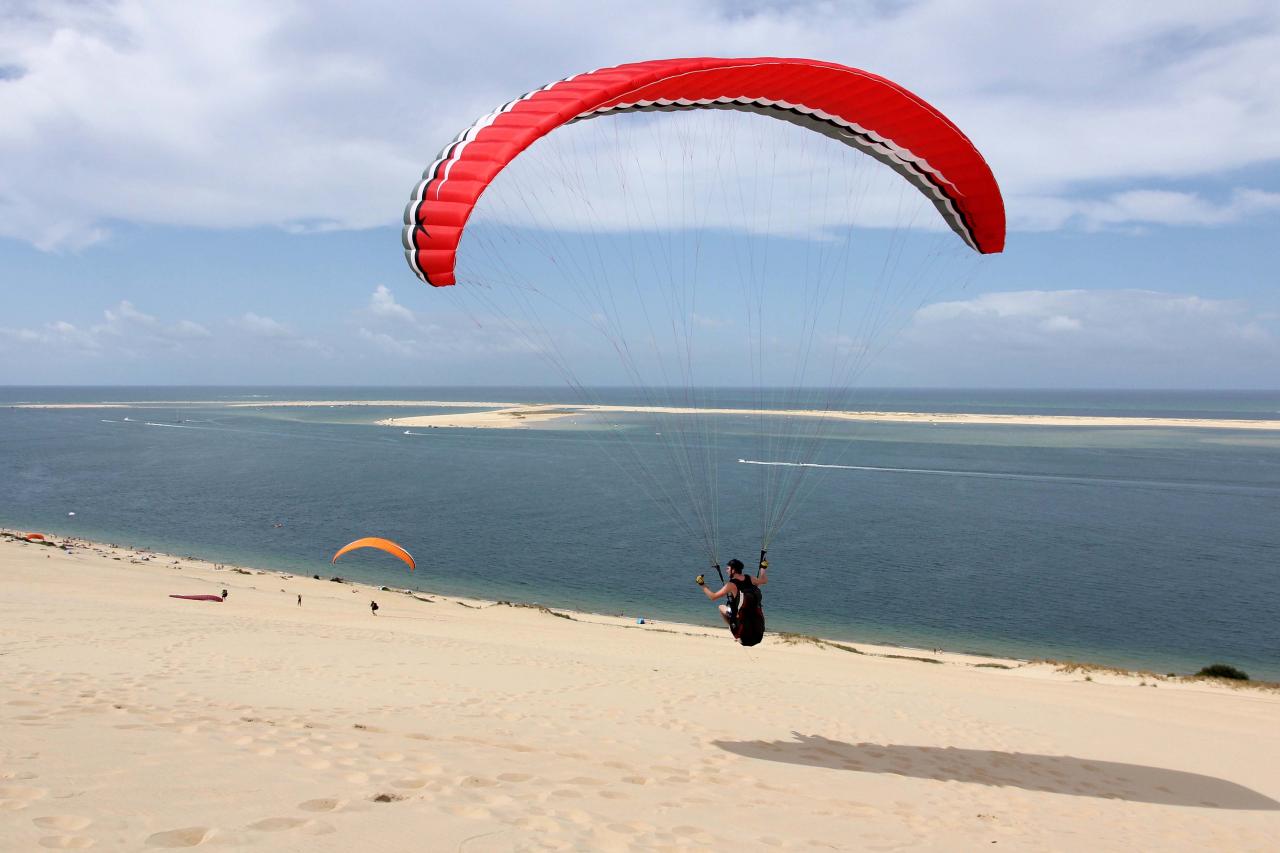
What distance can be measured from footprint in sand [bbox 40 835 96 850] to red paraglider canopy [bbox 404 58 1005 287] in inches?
201

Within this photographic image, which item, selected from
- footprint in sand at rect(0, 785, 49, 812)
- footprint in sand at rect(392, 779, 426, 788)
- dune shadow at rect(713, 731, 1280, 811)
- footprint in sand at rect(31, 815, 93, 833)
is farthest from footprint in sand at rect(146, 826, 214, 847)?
dune shadow at rect(713, 731, 1280, 811)

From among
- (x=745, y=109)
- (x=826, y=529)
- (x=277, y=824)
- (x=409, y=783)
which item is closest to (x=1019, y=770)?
(x=409, y=783)

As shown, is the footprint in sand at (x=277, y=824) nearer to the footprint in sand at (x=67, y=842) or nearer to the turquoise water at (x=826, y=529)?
the footprint in sand at (x=67, y=842)

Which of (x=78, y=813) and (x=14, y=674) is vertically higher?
(x=78, y=813)

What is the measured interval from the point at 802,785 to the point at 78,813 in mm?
4770

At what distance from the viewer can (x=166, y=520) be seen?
35.5 meters

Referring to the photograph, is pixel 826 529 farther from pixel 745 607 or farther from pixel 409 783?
pixel 409 783

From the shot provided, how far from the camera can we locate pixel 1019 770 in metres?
7.80

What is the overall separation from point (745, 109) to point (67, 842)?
8.54 m

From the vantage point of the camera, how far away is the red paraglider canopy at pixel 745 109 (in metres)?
7.46

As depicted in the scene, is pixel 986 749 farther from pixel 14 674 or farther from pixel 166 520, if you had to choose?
pixel 166 520

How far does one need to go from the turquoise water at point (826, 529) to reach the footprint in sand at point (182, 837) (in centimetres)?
1852

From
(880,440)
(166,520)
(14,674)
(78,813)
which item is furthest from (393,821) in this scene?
(880,440)

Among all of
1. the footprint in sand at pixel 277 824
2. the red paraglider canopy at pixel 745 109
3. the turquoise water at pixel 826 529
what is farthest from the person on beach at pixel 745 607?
the turquoise water at pixel 826 529
